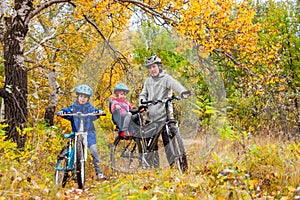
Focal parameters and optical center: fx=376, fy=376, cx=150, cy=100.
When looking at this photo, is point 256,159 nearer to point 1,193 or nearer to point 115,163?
point 115,163

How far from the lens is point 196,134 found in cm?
530

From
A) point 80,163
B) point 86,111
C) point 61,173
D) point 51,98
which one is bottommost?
point 61,173

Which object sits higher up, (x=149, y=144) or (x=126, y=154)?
(x=149, y=144)

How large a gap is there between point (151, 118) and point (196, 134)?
70 centimetres

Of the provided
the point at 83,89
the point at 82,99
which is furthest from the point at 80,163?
the point at 83,89

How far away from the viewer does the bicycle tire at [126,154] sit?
551 cm

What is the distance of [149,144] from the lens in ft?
17.5

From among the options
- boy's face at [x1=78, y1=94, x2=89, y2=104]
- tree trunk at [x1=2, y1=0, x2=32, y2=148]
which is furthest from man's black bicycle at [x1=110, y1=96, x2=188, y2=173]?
tree trunk at [x1=2, y1=0, x2=32, y2=148]

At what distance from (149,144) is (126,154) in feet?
1.80

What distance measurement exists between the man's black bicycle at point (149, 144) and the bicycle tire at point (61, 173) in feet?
2.59

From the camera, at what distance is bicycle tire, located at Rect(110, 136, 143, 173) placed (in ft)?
18.1

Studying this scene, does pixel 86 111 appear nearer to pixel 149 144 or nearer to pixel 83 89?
pixel 83 89

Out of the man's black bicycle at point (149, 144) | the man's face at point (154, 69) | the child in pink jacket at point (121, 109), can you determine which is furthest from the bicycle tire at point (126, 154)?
the man's face at point (154, 69)

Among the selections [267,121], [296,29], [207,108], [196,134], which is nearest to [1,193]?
Result: [196,134]
